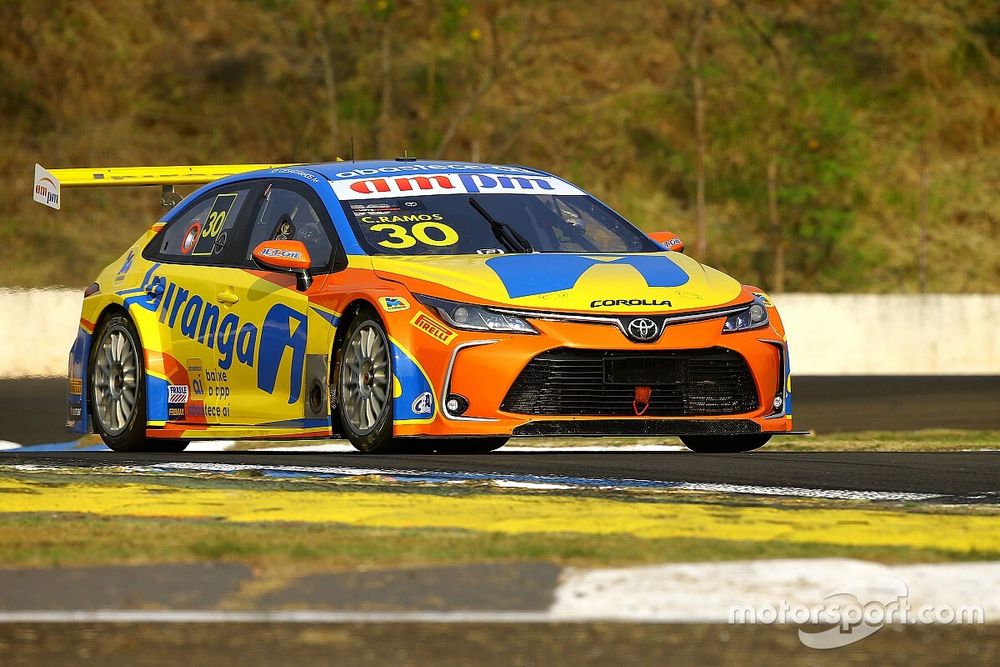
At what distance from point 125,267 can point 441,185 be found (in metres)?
2.24

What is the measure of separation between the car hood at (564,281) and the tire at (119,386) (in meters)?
2.07

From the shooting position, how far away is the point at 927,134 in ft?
113

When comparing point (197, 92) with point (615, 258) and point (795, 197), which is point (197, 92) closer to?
point (795, 197)

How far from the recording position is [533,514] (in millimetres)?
6957

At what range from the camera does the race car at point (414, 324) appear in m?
9.12

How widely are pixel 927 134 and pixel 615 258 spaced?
25710mm

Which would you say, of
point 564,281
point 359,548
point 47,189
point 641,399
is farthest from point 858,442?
point 359,548

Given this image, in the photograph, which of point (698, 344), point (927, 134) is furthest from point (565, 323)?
point (927, 134)

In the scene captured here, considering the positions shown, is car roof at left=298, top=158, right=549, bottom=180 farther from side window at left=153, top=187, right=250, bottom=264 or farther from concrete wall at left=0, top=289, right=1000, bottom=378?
concrete wall at left=0, top=289, right=1000, bottom=378

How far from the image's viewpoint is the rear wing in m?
11.8

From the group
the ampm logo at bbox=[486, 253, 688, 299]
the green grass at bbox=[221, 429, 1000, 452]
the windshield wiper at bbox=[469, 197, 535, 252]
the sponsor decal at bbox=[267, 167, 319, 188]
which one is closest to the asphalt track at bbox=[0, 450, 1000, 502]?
the ampm logo at bbox=[486, 253, 688, 299]

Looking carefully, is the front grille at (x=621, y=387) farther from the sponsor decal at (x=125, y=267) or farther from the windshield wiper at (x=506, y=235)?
the sponsor decal at (x=125, y=267)

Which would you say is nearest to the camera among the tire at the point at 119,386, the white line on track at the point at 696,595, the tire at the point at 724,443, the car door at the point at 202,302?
the white line on track at the point at 696,595

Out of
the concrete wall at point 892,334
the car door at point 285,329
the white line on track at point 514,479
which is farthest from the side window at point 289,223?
the concrete wall at point 892,334
